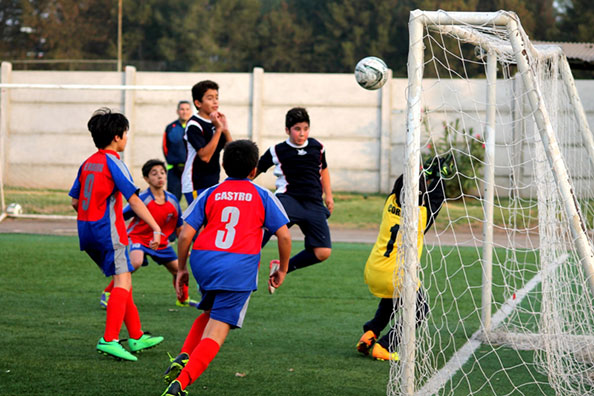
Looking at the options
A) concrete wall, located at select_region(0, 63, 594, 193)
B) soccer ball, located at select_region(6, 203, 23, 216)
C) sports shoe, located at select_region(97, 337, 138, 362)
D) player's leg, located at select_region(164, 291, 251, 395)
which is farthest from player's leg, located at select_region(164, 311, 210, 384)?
concrete wall, located at select_region(0, 63, 594, 193)

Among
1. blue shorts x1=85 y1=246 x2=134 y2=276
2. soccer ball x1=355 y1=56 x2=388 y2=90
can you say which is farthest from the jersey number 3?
soccer ball x1=355 y1=56 x2=388 y2=90

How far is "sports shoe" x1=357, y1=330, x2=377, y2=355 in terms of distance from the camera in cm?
545

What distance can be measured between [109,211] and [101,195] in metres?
0.12

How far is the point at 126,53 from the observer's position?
1641 inches

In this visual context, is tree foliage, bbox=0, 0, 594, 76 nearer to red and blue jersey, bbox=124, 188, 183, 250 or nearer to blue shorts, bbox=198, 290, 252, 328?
red and blue jersey, bbox=124, 188, 183, 250

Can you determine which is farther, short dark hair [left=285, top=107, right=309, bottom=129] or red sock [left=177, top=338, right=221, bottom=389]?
short dark hair [left=285, top=107, right=309, bottom=129]

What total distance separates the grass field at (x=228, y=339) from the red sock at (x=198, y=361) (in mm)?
398

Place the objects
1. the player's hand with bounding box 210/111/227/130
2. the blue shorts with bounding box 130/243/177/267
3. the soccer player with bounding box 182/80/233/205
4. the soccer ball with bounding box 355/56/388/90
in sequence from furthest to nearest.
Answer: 1. the blue shorts with bounding box 130/243/177/267
2. the soccer player with bounding box 182/80/233/205
3. the player's hand with bounding box 210/111/227/130
4. the soccer ball with bounding box 355/56/388/90

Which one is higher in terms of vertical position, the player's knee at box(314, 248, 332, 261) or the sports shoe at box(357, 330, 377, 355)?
the player's knee at box(314, 248, 332, 261)

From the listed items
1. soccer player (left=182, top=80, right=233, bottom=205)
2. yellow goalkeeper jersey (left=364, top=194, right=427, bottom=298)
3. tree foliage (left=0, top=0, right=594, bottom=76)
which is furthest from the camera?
tree foliage (left=0, top=0, right=594, bottom=76)

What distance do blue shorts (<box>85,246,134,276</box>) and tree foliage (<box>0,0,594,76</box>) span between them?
3307cm

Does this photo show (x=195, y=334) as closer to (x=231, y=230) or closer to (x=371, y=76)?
(x=231, y=230)

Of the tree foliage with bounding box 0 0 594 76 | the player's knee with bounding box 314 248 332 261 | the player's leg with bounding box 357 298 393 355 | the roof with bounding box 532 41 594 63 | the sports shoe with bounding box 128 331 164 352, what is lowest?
the sports shoe with bounding box 128 331 164 352

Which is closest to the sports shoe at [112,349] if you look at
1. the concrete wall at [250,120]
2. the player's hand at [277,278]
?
the player's hand at [277,278]
